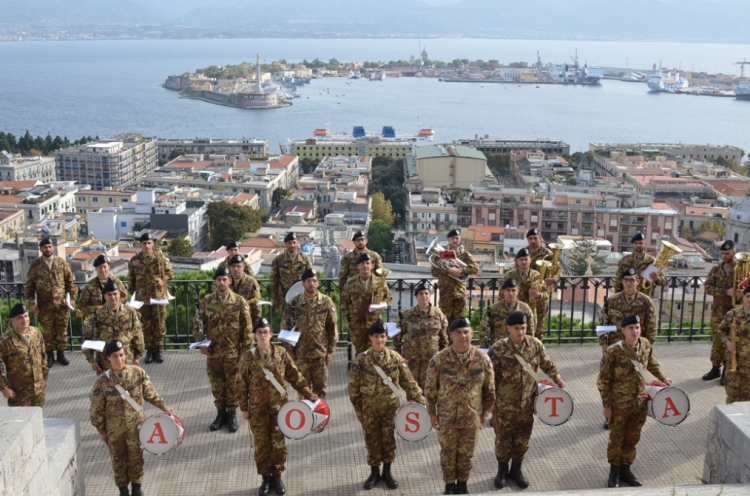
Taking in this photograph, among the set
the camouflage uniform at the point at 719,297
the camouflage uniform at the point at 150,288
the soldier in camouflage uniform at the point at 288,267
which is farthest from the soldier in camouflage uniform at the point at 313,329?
the camouflage uniform at the point at 719,297

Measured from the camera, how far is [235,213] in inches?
2427

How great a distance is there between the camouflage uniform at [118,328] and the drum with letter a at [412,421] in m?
2.36

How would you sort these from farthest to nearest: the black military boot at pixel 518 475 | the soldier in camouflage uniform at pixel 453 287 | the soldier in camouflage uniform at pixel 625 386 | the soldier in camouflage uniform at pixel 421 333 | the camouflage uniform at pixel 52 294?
the camouflage uniform at pixel 52 294 → the soldier in camouflage uniform at pixel 453 287 → the soldier in camouflage uniform at pixel 421 333 → the black military boot at pixel 518 475 → the soldier in camouflage uniform at pixel 625 386

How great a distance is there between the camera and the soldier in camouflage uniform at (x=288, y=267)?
7727 millimetres

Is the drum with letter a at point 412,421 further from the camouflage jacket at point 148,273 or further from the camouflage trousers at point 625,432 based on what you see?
the camouflage jacket at point 148,273

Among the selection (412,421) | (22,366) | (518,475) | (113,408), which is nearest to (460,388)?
(412,421)

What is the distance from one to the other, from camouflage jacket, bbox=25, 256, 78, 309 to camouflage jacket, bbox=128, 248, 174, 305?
62 centimetres

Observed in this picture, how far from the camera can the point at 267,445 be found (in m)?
5.51

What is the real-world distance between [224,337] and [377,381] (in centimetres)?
162

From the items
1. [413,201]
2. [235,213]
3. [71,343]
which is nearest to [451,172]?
[413,201]

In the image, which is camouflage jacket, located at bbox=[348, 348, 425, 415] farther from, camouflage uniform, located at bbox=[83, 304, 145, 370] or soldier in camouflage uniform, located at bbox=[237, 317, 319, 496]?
camouflage uniform, located at bbox=[83, 304, 145, 370]

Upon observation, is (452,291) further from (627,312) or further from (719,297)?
(719,297)

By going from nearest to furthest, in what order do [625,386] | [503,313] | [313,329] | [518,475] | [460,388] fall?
[460,388], [625,386], [518,475], [503,313], [313,329]

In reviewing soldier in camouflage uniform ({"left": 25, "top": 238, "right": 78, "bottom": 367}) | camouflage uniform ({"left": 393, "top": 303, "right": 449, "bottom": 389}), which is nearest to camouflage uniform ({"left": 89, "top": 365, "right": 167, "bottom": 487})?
camouflage uniform ({"left": 393, "top": 303, "right": 449, "bottom": 389})
